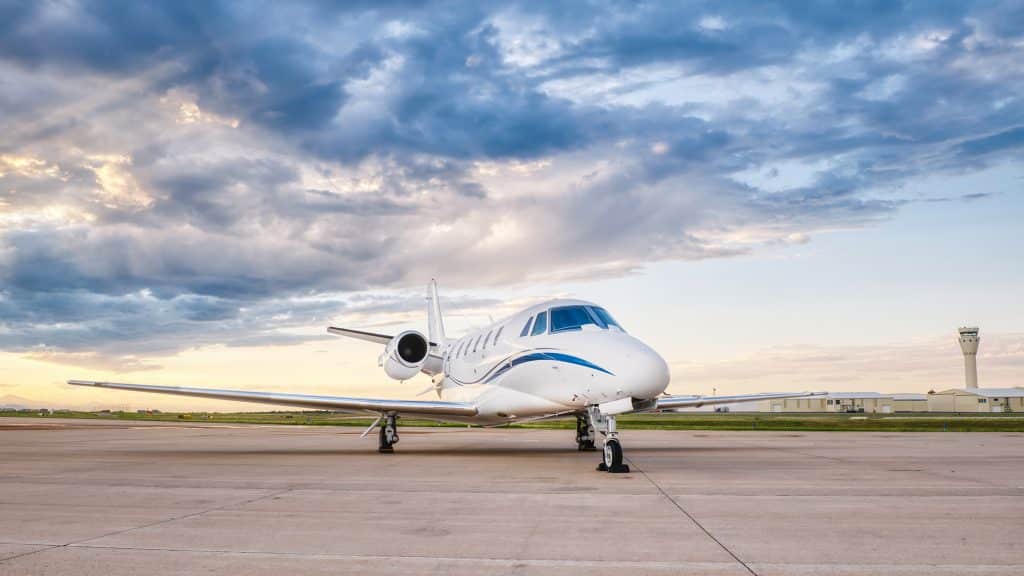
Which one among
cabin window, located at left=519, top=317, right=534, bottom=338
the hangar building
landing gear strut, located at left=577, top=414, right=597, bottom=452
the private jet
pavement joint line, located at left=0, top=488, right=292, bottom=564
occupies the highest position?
cabin window, located at left=519, top=317, right=534, bottom=338

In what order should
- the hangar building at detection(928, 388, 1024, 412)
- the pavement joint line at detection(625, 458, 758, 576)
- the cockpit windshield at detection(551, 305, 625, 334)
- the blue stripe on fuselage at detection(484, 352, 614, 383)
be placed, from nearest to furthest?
the pavement joint line at detection(625, 458, 758, 576) < the blue stripe on fuselage at detection(484, 352, 614, 383) < the cockpit windshield at detection(551, 305, 625, 334) < the hangar building at detection(928, 388, 1024, 412)

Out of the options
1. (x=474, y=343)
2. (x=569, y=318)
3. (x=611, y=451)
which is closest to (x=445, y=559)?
(x=611, y=451)

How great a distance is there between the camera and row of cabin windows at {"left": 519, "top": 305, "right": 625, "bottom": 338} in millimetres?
15406

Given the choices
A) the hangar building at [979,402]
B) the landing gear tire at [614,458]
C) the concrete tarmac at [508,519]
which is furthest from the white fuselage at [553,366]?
the hangar building at [979,402]

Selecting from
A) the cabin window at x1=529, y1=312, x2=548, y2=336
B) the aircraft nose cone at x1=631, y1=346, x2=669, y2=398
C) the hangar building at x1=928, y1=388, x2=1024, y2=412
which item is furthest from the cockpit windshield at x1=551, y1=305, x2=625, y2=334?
the hangar building at x1=928, y1=388, x2=1024, y2=412

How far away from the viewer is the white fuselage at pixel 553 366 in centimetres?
1328

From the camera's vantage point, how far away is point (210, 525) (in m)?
7.43

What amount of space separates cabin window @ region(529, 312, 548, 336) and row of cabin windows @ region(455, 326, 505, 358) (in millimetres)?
2306

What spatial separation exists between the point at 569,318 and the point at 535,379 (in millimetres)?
1486

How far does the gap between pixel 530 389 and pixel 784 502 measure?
780 cm

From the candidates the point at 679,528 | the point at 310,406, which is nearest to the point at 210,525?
the point at 679,528

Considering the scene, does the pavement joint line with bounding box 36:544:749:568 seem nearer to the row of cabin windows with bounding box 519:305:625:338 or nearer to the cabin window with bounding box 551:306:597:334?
the row of cabin windows with bounding box 519:305:625:338

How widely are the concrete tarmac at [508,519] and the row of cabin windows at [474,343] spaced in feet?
15.8

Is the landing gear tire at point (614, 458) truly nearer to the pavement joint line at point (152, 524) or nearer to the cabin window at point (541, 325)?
the cabin window at point (541, 325)
